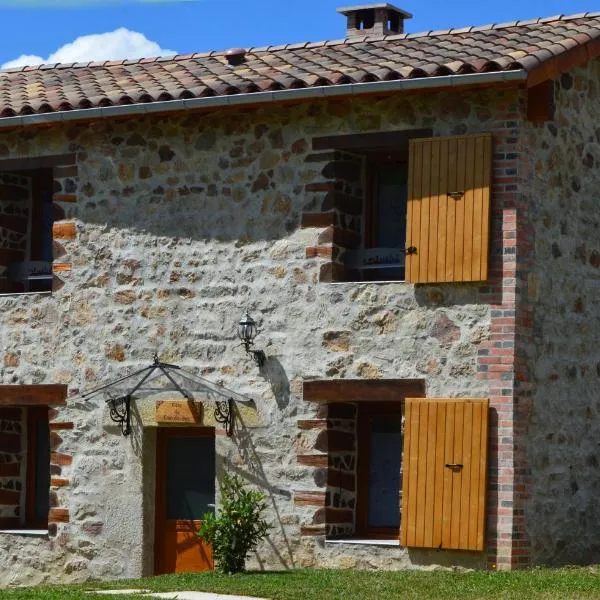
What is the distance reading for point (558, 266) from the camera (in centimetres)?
1530

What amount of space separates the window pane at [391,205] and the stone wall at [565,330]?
1478 mm

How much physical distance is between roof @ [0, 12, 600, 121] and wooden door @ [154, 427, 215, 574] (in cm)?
343

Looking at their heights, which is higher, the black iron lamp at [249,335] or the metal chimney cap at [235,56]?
the metal chimney cap at [235,56]

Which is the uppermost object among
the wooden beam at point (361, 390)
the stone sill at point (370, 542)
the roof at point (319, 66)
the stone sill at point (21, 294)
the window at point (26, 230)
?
the roof at point (319, 66)

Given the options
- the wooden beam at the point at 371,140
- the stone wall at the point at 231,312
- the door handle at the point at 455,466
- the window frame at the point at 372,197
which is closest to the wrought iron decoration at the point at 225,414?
the stone wall at the point at 231,312

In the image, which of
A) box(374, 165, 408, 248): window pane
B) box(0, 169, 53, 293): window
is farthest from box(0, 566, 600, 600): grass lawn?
box(0, 169, 53, 293): window

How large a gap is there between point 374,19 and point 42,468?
620cm

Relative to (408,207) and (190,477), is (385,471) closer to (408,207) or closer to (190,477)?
(190,477)

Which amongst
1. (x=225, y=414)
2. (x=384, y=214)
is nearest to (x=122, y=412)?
(x=225, y=414)

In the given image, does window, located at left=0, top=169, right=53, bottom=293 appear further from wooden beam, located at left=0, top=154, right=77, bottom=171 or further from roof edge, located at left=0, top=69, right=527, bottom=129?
roof edge, located at left=0, top=69, right=527, bottom=129

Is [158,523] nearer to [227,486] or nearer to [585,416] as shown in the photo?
[227,486]

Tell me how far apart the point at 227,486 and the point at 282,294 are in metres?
1.91

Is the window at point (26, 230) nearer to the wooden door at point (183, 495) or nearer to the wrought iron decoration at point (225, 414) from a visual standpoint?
the wooden door at point (183, 495)

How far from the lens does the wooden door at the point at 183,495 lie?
1627 centimetres
